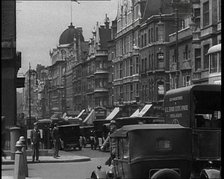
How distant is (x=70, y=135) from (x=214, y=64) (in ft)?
39.0

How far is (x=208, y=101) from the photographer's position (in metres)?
16.1

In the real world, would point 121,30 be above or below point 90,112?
above

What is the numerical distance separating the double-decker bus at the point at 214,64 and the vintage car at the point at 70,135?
10.7 meters

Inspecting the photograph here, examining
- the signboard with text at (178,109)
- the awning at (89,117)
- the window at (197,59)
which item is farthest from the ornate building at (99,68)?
the signboard with text at (178,109)

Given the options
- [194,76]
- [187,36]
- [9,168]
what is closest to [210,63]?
[194,76]

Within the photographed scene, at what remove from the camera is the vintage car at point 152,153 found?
10.6 metres

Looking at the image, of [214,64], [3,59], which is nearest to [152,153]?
[3,59]

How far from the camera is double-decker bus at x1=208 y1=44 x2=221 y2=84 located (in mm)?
37406

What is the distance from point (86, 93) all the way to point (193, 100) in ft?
199

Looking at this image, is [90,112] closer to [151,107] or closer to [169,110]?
[151,107]

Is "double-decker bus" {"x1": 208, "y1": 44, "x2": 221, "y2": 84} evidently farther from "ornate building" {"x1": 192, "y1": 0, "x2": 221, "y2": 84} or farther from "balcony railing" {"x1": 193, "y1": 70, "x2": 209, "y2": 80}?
"balcony railing" {"x1": 193, "y1": 70, "x2": 209, "y2": 80}

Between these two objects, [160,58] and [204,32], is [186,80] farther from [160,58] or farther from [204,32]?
[160,58]

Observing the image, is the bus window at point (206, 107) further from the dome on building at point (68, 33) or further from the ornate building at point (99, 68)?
the ornate building at point (99, 68)

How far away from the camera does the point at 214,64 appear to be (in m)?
38.4
